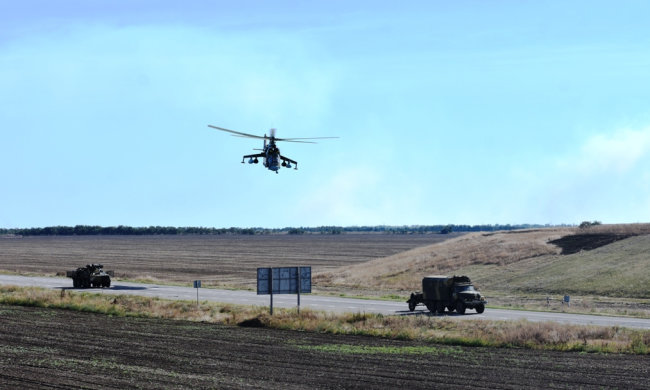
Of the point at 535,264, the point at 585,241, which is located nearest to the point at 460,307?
the point at 535,264

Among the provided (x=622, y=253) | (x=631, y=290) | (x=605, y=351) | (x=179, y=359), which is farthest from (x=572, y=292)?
(x=179, y=359)

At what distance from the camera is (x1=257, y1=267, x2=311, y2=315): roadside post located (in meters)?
46.6

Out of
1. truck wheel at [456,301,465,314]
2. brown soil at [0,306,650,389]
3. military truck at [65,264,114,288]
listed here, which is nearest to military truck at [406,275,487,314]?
truck wheel at [456,301,465,314]

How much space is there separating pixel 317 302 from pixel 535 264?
111 ft

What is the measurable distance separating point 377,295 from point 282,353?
3893cm

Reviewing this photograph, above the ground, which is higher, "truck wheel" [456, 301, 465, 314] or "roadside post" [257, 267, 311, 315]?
"roadside post" [257, 267, 311, 315]

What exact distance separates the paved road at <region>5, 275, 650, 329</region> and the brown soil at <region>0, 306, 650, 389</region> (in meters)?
14.5

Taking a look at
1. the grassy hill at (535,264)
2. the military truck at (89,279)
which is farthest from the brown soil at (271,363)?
the grassy hill at (535,264)

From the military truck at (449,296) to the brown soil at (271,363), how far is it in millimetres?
14539

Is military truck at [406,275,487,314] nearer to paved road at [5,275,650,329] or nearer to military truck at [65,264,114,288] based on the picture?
paved road at [5,275,650,329]

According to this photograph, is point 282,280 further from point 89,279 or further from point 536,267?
point 536,267

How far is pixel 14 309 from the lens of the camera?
51969 millimetres

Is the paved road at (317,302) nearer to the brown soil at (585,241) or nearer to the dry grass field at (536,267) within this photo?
the dry grass field at (536,267)

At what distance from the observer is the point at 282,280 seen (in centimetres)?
4719
